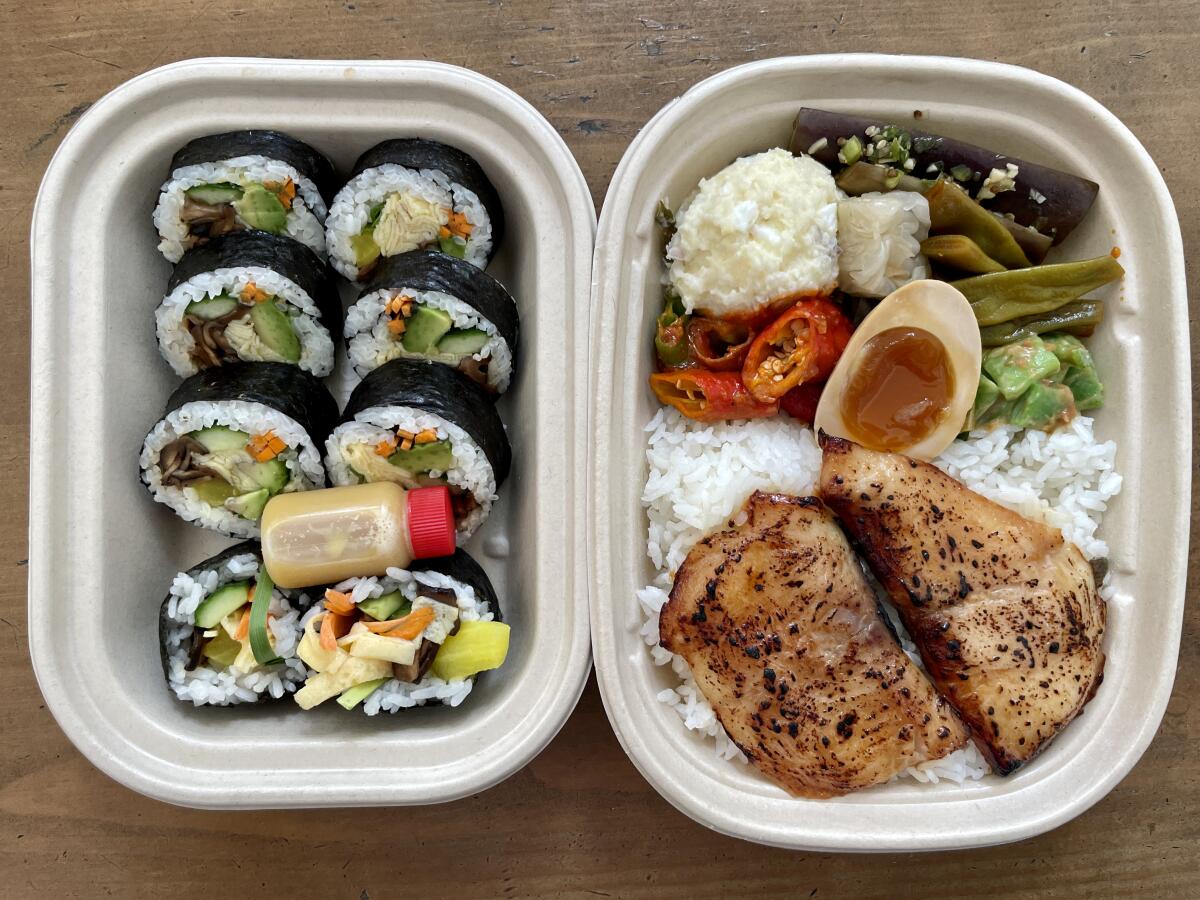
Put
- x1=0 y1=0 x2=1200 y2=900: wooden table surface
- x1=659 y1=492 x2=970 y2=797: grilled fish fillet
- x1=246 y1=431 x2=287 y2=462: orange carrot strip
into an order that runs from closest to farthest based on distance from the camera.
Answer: x1=659 y1=492 x2=970 y2=797: grilled fish fillet
x1=246 y1=431 x2=287 y2=462: orange carrot strip
x1=0 y1=0 x2=1200 y2=900: wooden table surface

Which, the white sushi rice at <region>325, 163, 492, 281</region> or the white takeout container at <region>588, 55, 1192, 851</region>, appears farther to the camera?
the white sushi rice at <region>325, 163, 492, 281</region>

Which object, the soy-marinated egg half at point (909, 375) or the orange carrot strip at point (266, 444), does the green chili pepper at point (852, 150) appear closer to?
the soy-marinated egg half at point (909, 375)

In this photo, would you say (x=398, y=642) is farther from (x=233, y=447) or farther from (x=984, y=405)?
(x=984, y=405)

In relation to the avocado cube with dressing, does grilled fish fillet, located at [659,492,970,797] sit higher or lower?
lower

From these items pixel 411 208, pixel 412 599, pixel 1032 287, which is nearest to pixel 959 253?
pixel 1032 287

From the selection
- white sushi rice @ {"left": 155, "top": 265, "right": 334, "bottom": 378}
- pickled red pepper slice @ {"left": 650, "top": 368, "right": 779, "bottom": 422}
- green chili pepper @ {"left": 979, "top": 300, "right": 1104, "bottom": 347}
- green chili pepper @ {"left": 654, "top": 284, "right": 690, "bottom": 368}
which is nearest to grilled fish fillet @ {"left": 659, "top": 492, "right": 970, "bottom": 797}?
pickled red pepper slice @ {"left": 650, "top": 368, "right": 779, "bottom": 422}

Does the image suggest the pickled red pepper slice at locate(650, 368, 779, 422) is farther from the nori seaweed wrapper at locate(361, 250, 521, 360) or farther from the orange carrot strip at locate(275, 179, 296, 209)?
the orange carrot strip at locate(275, 179, 296, 209)
